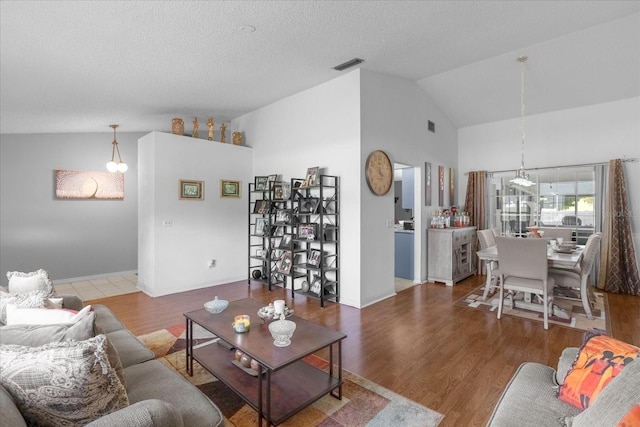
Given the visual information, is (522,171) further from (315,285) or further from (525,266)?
(315,285)

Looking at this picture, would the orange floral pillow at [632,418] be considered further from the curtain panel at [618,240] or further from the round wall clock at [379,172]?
the curtain panel at [618,240]

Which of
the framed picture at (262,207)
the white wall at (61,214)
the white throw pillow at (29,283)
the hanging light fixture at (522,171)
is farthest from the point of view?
the framed picture at (262,207)

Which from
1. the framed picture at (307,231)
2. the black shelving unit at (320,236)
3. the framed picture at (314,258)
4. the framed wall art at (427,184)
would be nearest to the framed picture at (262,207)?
the black shelving unit at (320,236)

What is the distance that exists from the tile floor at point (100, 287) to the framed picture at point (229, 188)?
1995 mm

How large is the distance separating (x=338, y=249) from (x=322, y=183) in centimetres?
91

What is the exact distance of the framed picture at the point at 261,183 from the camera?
17.3 ft

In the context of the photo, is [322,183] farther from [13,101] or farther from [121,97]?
[13,101]

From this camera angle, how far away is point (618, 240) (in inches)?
189

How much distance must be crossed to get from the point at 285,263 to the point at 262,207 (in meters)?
1.12

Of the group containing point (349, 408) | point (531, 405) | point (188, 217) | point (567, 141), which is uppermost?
point (567, 141)

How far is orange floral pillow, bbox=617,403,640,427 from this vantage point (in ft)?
2.97

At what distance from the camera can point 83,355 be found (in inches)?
42.3

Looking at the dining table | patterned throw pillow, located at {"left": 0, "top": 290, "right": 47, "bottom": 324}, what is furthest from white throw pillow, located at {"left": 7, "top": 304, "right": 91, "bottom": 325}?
the dining table

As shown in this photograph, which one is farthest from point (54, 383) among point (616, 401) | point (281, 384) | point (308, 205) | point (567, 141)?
point (567, 141)
